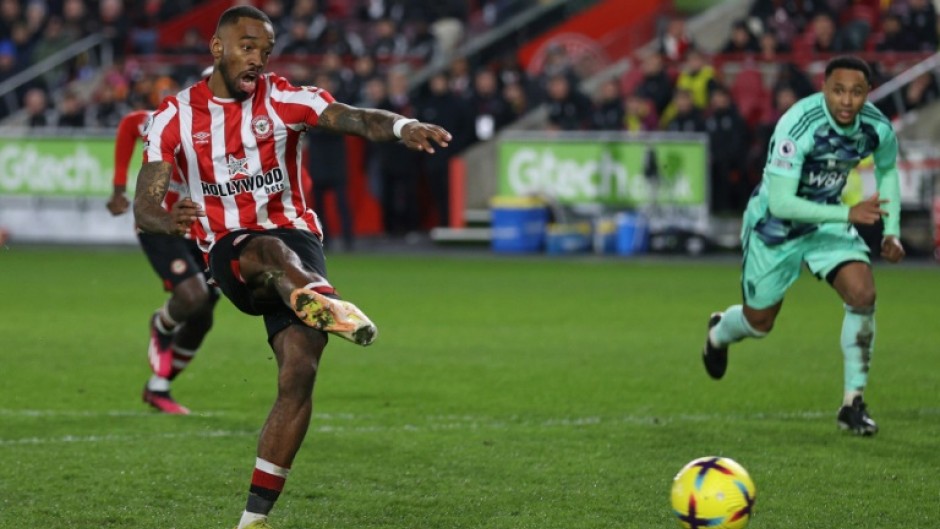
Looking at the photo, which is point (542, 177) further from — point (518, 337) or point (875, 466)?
point (875, 466)

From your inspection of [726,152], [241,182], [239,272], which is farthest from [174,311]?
[726,152]

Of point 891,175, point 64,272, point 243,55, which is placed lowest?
point 64,272

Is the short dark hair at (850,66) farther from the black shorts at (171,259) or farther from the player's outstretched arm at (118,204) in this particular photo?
the player's outstretched arm at (118,204)

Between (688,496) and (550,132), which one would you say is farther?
(550,132)

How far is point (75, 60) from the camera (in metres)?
29.3

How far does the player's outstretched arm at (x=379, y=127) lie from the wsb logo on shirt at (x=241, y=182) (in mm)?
336

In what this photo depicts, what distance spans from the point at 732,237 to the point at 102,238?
926 cm

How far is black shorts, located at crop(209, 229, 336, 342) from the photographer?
614cm

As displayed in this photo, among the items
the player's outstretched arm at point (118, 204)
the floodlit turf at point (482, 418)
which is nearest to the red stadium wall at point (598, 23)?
the floodlit turf at point (482, 418)

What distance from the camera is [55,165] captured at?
22953 mm

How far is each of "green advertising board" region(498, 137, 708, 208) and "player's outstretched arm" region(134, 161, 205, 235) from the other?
1489cm

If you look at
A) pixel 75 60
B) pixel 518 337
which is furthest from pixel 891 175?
pixel 75 60

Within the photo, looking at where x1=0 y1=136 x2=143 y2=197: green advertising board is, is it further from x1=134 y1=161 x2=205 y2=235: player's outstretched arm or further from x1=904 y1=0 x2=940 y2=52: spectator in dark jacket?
x1=134 y1=161 x2=205 y2=235: player's outstretched arm

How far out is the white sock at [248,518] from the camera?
5770mm
